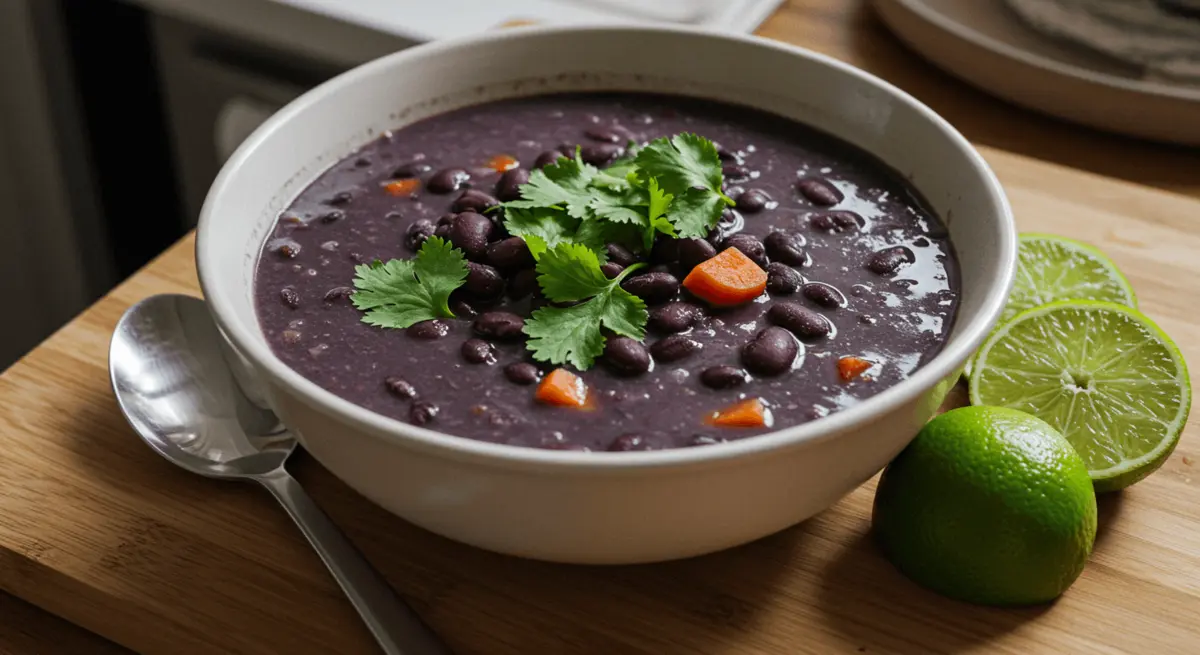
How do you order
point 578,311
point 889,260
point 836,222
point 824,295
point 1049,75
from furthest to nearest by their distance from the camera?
point 1049,75 < point 836,222 < point 889,260 < point 824,295 < point 578,311

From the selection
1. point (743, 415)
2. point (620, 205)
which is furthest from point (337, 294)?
point (743, 415)

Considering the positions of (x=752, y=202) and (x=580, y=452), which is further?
(x=752, y=202)

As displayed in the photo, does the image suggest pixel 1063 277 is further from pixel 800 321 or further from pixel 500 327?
pixel 500 327

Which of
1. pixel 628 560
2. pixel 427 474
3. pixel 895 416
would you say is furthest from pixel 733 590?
pixel 427 474

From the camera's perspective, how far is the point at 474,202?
219 cm

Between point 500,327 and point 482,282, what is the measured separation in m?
0.11

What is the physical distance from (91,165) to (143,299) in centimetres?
284

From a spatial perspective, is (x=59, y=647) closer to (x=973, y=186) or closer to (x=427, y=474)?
(x=427, y=474)

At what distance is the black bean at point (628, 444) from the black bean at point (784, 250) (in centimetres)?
55

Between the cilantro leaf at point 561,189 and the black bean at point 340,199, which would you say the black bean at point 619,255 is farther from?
the black bean at point 340,199

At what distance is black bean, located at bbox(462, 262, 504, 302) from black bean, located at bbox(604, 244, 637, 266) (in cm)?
19

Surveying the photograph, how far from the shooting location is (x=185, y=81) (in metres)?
4.49

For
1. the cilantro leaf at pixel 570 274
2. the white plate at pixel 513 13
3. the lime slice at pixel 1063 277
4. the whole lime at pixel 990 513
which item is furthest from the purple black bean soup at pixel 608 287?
the white plate at pixel 513 13

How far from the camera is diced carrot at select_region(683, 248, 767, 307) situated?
6.50ft
